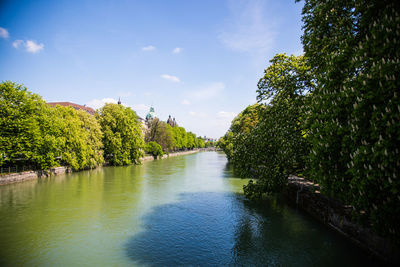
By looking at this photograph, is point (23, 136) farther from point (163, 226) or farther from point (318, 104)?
point (318, 104)

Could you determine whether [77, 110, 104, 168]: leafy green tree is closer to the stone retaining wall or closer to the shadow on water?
the stone retaining wall

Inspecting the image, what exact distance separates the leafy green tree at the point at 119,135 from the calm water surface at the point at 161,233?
2753 cm

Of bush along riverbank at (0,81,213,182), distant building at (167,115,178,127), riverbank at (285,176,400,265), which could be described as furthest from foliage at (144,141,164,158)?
distant building at (167,115,178,127)

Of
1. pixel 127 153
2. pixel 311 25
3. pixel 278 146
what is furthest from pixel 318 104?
pixel 127 153

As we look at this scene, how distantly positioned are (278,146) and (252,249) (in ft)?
19.6

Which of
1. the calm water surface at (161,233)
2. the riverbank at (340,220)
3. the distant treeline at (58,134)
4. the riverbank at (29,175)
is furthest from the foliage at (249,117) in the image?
the riverbank at (29,175)

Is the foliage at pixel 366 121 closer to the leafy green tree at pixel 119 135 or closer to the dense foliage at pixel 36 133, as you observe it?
the dense foliage at pixel 36 133

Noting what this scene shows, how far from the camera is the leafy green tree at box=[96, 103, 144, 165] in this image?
159 feet

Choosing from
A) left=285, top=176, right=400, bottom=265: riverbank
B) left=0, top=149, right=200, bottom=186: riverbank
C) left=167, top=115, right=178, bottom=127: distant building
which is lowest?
left=285, top=176, right=400, bottom=265: riverbank

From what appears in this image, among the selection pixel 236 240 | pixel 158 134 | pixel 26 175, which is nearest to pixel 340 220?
pixel 236 240

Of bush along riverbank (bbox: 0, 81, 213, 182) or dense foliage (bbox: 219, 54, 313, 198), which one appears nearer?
dense foliage (bbox: 219, 54, 313, 198)

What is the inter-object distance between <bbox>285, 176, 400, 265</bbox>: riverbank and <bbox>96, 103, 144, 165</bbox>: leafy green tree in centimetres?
3795

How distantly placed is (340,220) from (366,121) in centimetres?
730

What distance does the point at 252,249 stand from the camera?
10.8 metres
